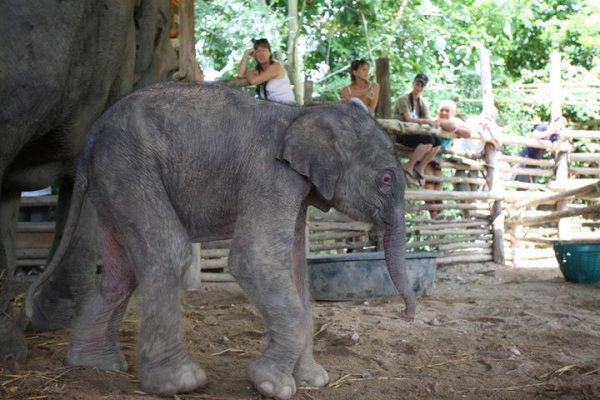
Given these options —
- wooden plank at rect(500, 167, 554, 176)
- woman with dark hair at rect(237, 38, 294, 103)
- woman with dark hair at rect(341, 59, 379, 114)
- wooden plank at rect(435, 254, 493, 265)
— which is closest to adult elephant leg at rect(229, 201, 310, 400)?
woman with dark hair at rect(237, 38, 294, 103)

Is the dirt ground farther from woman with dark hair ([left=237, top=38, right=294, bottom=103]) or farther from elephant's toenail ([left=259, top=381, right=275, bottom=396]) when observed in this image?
woman with dark hair ([left=237, top=38, right=294, bottom=103])

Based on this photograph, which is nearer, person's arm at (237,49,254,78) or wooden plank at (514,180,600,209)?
person's arm at (237,49,254,78)

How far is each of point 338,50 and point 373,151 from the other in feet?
46.9

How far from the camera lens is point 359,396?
3.72 metres

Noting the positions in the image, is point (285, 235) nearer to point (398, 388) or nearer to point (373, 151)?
point (373, 151)

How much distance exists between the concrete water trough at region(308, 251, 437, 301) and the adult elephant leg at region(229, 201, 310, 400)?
347 cm

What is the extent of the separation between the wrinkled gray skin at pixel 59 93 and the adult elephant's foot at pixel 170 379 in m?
0.80

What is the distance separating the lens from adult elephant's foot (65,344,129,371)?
4078 mm

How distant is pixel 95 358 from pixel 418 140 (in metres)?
7.07

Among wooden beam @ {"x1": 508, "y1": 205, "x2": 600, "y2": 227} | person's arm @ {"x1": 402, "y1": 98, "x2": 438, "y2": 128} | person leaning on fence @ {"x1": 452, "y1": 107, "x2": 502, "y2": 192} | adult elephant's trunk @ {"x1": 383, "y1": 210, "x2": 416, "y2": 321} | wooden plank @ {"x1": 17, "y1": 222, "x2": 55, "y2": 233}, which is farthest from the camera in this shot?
person leaning on fence @ {"x1": 452, "y1": 107, "x2": 502, "y2": 192}

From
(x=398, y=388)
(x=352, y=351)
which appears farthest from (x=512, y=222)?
(x=398, y=388)

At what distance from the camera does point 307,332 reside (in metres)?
3.79

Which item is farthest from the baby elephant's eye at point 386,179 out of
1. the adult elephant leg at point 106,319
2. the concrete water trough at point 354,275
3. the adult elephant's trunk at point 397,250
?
the concrete water trough at point 354,275

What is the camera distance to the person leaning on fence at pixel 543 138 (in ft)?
47.2
